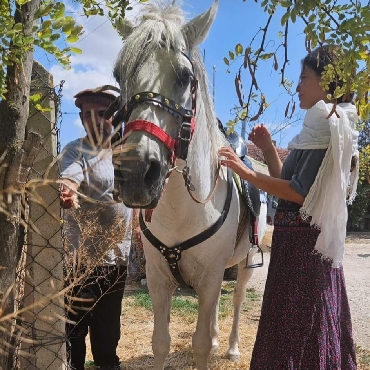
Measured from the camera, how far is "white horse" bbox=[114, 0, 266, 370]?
165 centimetres

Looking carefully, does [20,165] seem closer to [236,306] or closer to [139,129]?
[139,129]

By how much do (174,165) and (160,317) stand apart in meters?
0.98

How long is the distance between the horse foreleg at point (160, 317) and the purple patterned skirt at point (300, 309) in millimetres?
563

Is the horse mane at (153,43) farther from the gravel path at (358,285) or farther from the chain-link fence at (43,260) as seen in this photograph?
the gravel path at (358,285)

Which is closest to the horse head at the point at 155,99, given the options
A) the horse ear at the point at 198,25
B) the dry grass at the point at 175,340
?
the horse ear at the point at 198,25

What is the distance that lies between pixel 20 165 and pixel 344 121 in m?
1.36

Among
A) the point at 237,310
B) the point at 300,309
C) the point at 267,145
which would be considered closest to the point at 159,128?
the point at 267,145

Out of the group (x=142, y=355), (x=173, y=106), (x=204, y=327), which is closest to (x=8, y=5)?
(x=173, y=106)

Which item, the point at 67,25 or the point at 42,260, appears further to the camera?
the point at 42,260

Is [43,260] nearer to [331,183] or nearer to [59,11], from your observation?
[59,11]

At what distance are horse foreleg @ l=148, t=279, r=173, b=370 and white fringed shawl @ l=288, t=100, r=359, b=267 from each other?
37.4 inches

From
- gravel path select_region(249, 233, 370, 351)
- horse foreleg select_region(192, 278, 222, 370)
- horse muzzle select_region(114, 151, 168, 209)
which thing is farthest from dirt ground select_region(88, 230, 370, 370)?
horse muzzle select_region(114, 151, 168, 209)

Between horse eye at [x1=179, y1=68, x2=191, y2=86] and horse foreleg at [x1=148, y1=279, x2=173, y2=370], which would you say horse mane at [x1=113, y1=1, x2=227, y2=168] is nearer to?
horse eye at [x1=179, y1=68, x2=191, y2=86]

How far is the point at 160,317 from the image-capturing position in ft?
7.76
